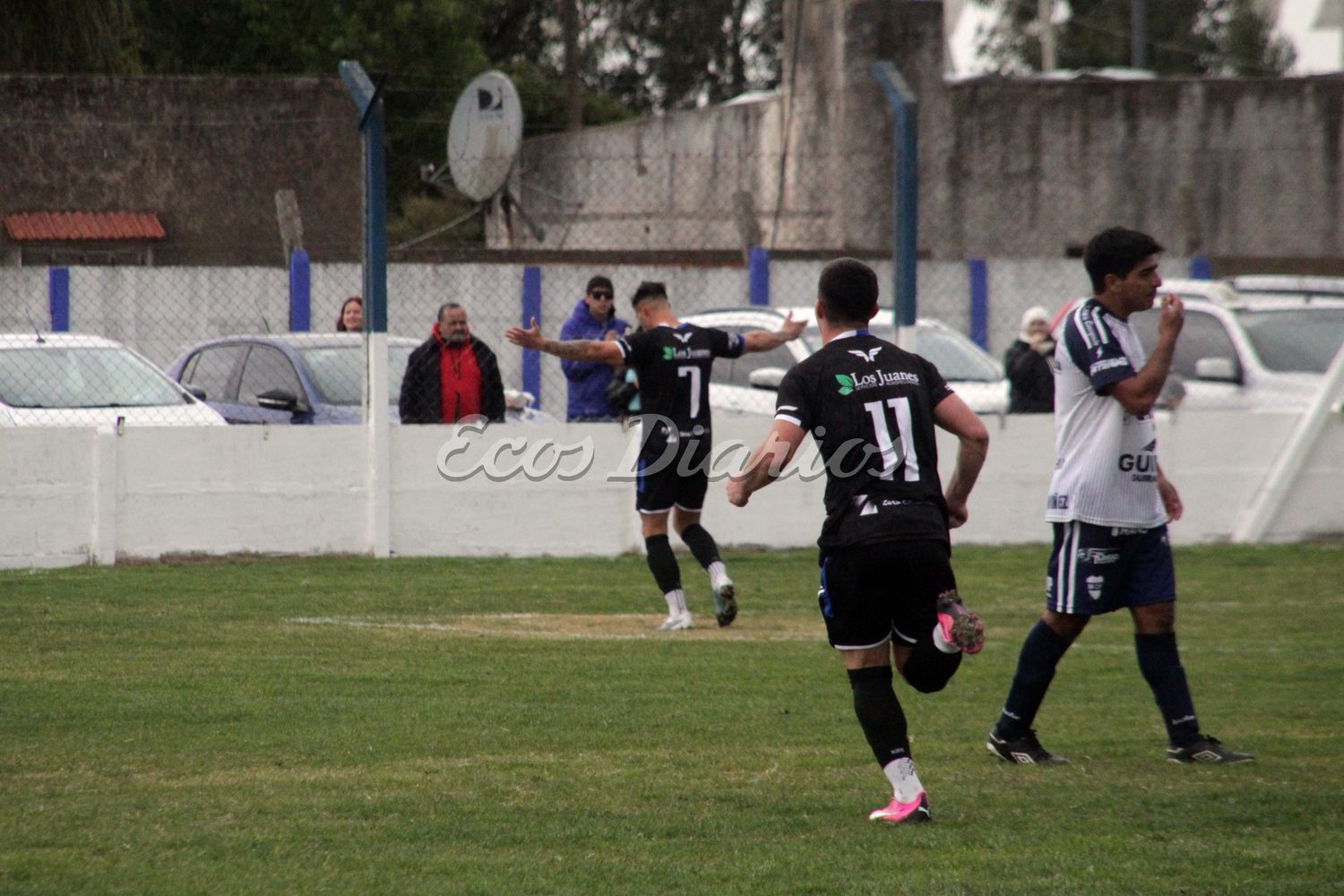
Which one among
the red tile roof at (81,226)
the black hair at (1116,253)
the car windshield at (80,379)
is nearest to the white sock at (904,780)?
the black hair at (1116,253)

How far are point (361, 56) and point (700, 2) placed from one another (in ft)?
50.6

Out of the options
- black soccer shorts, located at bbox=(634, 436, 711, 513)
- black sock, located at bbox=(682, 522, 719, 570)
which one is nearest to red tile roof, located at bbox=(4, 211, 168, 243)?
black soccer shorts, located at bbox=(634, 436, 711, 513)

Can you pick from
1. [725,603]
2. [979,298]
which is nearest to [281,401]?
[725,603]

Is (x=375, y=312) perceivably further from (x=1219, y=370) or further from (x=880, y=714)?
(x=880, y=714)

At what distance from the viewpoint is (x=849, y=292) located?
5812 mm

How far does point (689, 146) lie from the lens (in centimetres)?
2848

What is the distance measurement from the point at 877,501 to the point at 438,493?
727 centimetres

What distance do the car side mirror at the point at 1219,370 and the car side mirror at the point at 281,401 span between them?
292 inches

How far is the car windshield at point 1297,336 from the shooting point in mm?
15492

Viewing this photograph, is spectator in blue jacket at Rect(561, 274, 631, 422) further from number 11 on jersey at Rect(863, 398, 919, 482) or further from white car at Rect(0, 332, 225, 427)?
number 11 on jersey at Rect(863, 398, 919, 482)

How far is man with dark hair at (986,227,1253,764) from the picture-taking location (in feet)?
21.8

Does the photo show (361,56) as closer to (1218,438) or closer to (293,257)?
(293,257)

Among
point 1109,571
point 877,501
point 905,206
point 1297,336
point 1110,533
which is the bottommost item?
point 1109,571

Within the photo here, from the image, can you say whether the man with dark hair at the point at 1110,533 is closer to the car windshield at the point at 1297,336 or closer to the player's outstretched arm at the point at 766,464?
the player's outstretched arm at the point at 766,464
